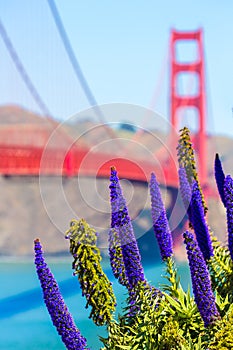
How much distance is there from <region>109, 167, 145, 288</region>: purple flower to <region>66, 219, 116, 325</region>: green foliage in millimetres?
267

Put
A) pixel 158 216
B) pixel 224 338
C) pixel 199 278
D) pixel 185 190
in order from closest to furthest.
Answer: pixel 224 338
pixel 199 278
pixel 158 216
pixel 185 190

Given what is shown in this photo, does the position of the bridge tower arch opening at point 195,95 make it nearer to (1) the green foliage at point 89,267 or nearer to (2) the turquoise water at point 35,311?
(2) the turquoise water at point 35,311

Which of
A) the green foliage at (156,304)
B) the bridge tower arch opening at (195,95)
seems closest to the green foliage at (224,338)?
the green foliage at (156,304)

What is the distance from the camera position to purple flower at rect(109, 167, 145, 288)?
6434mm

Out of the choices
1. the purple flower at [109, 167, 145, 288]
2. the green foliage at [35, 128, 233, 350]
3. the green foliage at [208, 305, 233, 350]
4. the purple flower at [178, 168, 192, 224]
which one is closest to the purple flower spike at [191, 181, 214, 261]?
the purple flower at [178, 168, 192, 224]

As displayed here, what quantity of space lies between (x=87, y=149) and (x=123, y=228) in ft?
82.6

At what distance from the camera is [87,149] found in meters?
31.6

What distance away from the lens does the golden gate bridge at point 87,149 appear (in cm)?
2467

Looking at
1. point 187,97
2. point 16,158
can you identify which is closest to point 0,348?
point 16,158

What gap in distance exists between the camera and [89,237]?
6250 mm

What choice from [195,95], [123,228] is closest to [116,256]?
[123,228]

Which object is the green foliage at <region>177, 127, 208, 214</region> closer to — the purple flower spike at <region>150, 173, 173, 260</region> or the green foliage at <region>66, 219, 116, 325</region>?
the purple flower spike at <region>150, 173, 173, 260</region>

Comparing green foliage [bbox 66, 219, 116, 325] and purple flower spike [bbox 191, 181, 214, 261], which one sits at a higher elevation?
purple flower spike [bbox 191, 181, 214, 261]

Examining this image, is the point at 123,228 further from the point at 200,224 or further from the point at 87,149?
the point at 87,149
